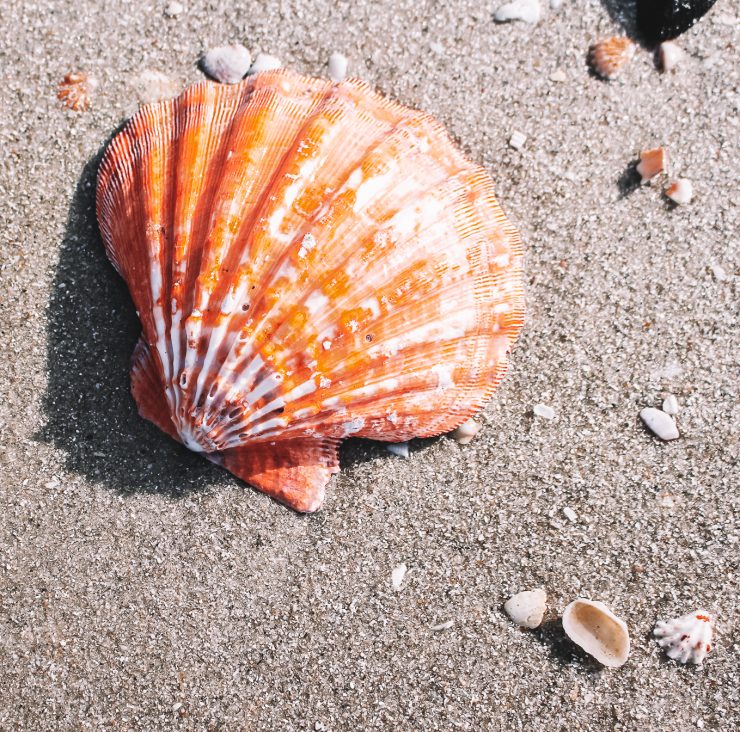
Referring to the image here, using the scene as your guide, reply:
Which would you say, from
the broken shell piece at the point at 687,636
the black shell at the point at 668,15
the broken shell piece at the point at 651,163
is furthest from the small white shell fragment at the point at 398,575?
the black shell at the point at 668,15

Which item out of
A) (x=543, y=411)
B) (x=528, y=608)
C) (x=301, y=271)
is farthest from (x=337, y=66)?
(x=528, y=608)

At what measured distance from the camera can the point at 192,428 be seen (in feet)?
7.76

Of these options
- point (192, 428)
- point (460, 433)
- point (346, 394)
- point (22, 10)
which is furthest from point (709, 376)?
point (22, 10)

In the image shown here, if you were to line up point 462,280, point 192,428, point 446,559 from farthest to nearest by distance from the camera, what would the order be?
point 446,559 → point 462,280 → point 192,428

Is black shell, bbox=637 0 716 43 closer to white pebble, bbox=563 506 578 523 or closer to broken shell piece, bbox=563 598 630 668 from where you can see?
white pebble, bbox=563 506 578 523

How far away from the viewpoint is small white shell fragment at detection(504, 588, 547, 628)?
2639 millimetres

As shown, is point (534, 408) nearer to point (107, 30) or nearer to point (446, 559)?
point (446, 559)

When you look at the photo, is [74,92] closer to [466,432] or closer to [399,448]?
[399,448]

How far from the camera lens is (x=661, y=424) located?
106 inches

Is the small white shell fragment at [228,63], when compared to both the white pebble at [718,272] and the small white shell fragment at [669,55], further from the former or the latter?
the white pebble at [718,272]

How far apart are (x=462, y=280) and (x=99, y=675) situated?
2028 millimetres

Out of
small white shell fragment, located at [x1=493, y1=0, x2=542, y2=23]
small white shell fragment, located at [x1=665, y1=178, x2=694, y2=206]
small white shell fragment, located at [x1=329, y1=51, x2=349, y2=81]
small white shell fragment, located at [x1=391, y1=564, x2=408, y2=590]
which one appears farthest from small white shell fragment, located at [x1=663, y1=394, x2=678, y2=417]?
small white shell fragment, located at [x1=329, y1=51, x2=349, y2=81]

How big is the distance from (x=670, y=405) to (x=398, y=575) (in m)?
1.24

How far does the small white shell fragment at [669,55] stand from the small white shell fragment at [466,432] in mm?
1585
